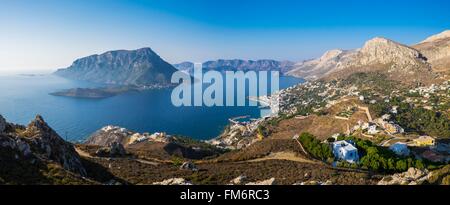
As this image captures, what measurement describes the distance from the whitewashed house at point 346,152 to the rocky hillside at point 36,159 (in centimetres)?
2209

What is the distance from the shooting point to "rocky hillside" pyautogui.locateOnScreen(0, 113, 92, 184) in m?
Result: 14.3

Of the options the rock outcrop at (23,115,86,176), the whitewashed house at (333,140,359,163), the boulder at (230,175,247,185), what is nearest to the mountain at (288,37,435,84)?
the whitewashed house at (333,140,359,163)

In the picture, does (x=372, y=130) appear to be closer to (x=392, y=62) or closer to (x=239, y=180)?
(x=239, y=180)

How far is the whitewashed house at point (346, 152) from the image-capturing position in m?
32.8

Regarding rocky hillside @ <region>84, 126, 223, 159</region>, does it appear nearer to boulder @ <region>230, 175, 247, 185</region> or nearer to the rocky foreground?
the rocky foreground

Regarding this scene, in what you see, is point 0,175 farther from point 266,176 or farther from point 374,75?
point 374,75

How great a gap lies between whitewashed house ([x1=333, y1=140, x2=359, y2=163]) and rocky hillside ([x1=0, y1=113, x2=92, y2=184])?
22.1m

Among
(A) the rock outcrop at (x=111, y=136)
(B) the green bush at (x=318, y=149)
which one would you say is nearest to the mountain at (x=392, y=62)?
(A) the rock outcrop at (x=111, y=136)

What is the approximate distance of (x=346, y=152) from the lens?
33094 mm
